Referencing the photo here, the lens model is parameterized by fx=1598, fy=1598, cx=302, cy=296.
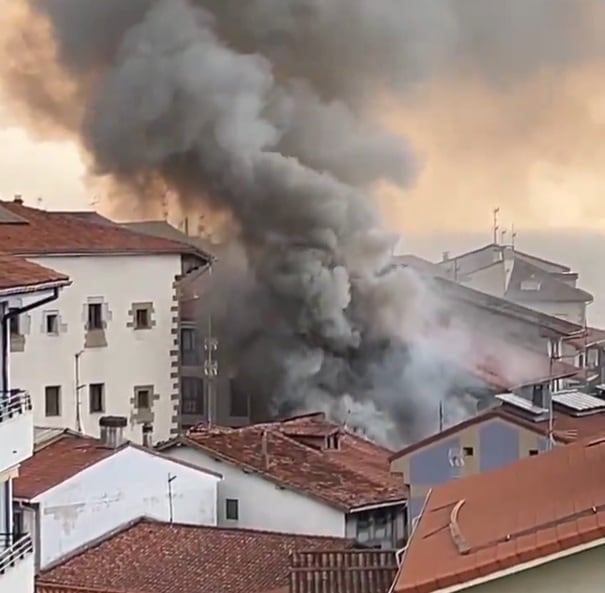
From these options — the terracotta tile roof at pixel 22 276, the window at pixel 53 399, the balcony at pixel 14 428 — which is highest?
the window at pixel 53 399

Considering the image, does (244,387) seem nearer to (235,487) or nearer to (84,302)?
(84,302)

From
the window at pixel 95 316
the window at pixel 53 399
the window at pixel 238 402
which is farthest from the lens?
the window at pixel 238 402

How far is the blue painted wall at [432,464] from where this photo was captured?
1691 cm

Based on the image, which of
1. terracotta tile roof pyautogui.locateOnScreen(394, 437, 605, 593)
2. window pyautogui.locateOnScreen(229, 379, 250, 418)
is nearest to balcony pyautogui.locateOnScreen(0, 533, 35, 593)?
terracotta tile roof pyautogui.locateOnScreen(394, 437, 605, 593)

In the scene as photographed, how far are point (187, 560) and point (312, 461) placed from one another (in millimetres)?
3281

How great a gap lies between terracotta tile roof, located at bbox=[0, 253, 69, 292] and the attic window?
2598 centimetres

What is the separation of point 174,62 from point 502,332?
7.68 m

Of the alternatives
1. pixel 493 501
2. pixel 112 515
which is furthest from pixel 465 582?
pixel 112 515

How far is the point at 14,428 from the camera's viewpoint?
7703mm

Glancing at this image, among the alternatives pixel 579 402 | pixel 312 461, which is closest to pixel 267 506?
pixel 312 461

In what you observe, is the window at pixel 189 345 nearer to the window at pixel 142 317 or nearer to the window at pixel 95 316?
the window at pixel 142 317

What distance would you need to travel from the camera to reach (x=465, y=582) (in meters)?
3.86

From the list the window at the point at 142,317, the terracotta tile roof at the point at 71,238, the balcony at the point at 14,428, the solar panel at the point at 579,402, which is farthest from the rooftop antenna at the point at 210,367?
the balcony at the point at 14,428

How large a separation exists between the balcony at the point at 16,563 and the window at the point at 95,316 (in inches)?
695
